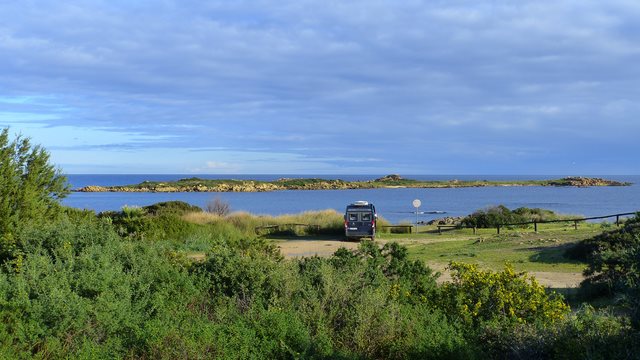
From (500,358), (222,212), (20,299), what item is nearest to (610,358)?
(500,358)

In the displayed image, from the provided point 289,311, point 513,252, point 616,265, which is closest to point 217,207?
point 513,252

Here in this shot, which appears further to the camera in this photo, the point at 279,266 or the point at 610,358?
the point at 279,266

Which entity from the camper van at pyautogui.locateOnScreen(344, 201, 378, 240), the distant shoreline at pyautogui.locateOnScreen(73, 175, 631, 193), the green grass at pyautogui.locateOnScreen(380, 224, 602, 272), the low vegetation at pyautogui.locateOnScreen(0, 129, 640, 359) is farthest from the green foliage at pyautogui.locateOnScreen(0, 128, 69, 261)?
the distant shoreline at pyautogui.locateOnScreen(73, 175, 631, 193)

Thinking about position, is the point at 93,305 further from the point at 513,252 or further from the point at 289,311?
the point at 513,252

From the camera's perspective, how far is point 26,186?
16.0m

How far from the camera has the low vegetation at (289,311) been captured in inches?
237

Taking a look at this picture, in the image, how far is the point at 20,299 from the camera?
6.66 metres

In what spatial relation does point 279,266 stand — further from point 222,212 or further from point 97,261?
point 222,212

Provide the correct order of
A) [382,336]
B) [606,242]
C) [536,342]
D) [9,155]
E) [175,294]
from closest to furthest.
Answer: [536,342] < [382,336] < [175,294] < [9,155] < [606,242]

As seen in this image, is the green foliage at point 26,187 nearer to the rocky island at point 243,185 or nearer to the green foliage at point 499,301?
the green foliage at point 499,301

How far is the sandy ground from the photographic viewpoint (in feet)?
49.6

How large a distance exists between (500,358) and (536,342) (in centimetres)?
44

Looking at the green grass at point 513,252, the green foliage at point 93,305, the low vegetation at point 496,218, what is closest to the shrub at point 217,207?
the low vegetation at point 496,218

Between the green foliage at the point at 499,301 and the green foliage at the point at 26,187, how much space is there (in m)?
10.3
